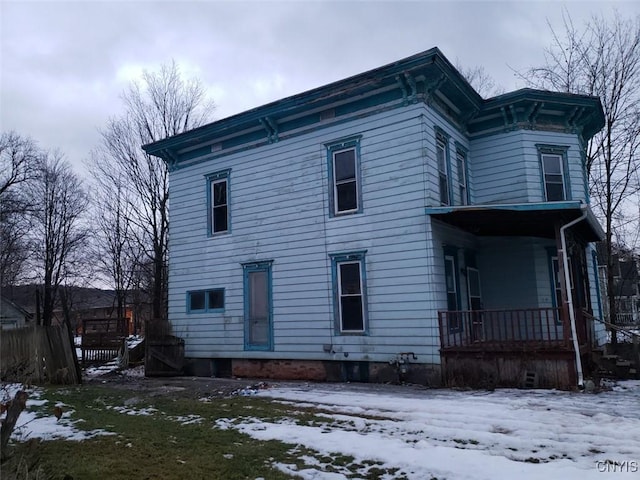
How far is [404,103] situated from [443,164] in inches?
76.6

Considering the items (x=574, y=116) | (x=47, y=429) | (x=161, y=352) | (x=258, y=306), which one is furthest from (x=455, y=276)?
(x=47, y=429)

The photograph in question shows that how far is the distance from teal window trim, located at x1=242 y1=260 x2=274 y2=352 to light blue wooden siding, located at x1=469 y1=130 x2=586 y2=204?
632 centimetres

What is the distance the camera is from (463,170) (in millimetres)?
13750

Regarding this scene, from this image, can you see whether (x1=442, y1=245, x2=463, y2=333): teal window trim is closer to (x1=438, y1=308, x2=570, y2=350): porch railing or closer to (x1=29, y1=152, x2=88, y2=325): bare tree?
(x1=438, y1=308, x2=570, y2=350): porch railing

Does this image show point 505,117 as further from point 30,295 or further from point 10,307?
point 30,295

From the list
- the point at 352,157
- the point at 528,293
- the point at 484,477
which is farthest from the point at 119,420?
the point at 528,293

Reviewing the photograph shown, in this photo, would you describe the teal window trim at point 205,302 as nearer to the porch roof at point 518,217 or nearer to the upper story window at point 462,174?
the porch roof at point 518,217

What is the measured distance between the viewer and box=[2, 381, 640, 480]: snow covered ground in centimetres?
498

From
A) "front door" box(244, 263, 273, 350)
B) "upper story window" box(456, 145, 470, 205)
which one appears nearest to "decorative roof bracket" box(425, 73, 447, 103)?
"upper story window" box(456, 145, 470, 205)

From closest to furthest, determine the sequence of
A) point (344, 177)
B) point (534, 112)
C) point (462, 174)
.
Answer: point (344, 177)
point (534, 112)
point (462, 174)

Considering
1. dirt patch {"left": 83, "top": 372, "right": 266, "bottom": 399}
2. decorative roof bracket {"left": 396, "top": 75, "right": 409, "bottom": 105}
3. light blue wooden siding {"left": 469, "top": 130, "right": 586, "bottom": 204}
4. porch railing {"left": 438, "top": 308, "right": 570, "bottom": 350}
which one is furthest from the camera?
light blue wooden siding {"left": 469, "top": 130, "right": 586, "bottom": 204}

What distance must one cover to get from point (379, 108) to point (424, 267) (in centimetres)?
413

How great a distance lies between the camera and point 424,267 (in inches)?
434

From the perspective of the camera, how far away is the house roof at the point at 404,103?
1152 centimetres
